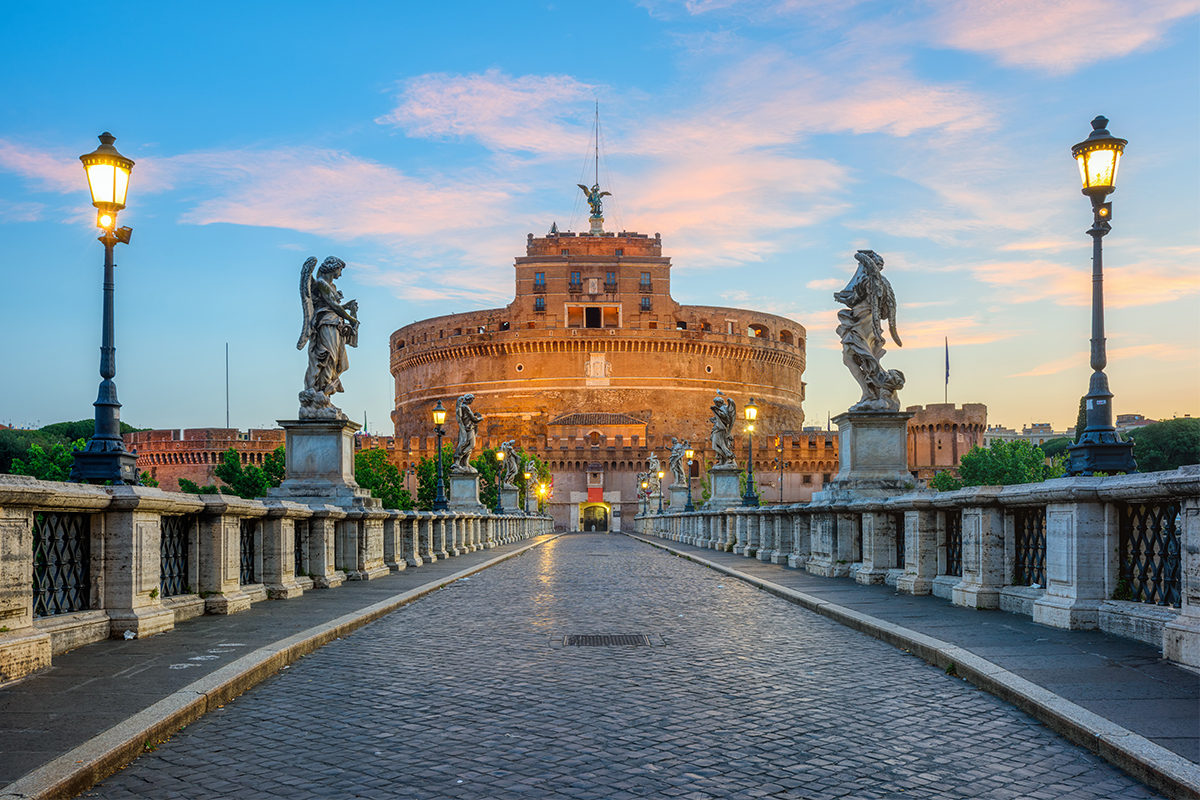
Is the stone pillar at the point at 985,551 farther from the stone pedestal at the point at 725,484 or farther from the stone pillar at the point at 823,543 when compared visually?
the stone pedestal at the point at 725,484

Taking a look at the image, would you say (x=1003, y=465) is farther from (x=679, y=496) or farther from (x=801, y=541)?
(x=801, y=541)

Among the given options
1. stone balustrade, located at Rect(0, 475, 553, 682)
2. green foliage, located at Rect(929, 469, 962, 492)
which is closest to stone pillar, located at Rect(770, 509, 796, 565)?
stone balustrade, located at Rect(0, 475, 553, 682)

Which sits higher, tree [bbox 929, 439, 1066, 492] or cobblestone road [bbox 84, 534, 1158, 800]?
cobblestone road [bbox 84, 534, 1158, 800]

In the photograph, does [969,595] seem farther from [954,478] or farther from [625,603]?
[954,478]

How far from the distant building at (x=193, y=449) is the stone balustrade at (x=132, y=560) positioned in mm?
88782

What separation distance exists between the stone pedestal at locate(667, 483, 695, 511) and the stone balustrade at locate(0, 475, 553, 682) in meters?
39.9

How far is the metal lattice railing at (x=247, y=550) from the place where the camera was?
423 inches

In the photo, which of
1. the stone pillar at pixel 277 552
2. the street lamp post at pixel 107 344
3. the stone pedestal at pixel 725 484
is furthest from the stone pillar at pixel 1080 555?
the stone pedestal at pixel 725 484

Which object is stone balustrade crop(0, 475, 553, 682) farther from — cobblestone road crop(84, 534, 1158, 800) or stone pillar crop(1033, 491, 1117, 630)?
stone pillar crop(1033, 491, 1117, 630)

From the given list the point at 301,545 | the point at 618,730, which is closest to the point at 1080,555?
the point at 618,730

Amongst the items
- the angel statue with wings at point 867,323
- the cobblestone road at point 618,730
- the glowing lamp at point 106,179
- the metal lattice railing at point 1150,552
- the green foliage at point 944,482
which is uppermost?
the glowing lamp at point 106,179

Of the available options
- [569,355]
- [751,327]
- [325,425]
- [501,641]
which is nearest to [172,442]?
[569,355]

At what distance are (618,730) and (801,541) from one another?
12.2m

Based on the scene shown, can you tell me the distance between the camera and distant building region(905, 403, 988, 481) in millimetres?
102188
